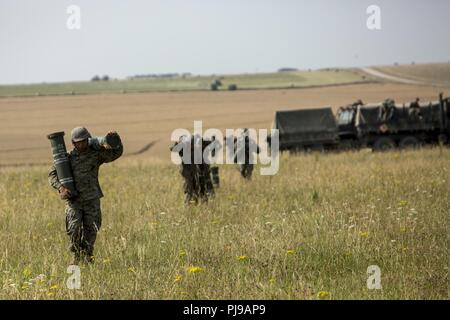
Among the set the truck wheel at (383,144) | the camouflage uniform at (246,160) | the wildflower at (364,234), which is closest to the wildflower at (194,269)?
the wildflower at (364,234)

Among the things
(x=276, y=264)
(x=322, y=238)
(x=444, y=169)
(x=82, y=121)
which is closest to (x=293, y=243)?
(x=322, y=238)

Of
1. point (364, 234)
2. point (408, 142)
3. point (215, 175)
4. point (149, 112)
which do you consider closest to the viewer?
point (364, 234)

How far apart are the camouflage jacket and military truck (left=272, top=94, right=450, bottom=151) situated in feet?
62.1

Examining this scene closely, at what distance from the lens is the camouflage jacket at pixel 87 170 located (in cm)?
742

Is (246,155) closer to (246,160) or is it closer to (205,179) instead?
(246,160)

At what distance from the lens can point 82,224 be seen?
293 inches

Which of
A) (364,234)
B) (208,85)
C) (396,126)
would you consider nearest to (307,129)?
(396,126)

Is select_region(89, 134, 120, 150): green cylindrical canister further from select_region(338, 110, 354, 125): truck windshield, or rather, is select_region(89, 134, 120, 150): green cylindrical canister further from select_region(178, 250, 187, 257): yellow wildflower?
select_region(338, 110, 354, 125): truck windshield

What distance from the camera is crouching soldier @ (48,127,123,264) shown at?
289 inches

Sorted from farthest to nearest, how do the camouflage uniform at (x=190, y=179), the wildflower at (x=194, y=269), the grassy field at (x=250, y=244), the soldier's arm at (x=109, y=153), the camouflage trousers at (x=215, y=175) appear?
the camouflage trousers at (x=215, y=175)
the camouflage uniform at (x=190, y=179)
the soldier's arm at (x=109, y=153)
the wildflower at (x=194, y=269)
the grassy field at (x=250, y=244)

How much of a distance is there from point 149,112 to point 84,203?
52.4 m

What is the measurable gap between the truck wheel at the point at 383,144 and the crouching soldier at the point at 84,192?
65.1 ft

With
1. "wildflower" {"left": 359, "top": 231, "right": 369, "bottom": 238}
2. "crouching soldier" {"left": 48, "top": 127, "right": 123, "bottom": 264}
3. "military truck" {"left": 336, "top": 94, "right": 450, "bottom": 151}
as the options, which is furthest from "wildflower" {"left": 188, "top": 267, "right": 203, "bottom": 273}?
"military truck" {"left": 336, "top": 94, "right": 450, "bottom": 151}

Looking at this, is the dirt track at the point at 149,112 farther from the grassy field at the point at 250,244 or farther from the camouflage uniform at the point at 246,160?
the grassy field at the point at 250,244
